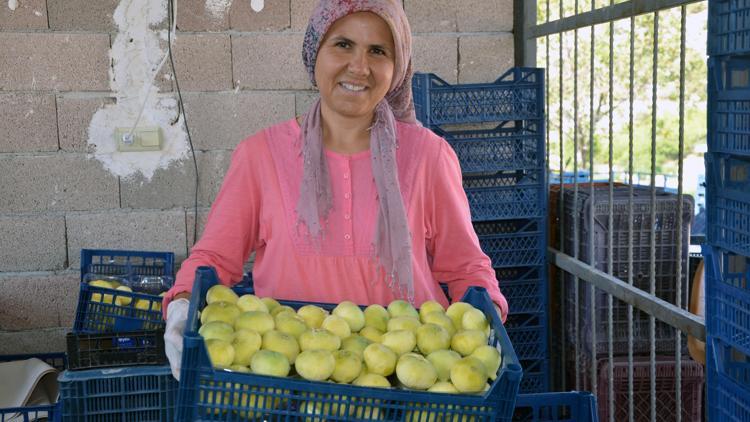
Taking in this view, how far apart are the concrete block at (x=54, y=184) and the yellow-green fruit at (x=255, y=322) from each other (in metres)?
2.67

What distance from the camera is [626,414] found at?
11.9 feet

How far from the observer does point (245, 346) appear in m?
1.52

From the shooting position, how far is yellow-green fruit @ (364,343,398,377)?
1553 mm

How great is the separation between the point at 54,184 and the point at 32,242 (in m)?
0.29

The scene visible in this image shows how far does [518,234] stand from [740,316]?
174 centimetres

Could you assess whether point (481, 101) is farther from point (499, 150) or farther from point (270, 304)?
point (270, 304)

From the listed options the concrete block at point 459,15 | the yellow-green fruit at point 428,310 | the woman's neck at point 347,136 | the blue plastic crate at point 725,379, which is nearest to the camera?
the yellow-green fruit at point 428,310

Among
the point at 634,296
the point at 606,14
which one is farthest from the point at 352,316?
the point at 606,14

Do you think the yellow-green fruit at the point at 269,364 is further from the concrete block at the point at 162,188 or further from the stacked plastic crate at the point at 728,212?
the concrete block at the point at 162,188

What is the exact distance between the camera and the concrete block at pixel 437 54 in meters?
4.22

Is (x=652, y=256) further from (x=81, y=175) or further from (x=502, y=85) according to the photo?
(x=81, y=175)

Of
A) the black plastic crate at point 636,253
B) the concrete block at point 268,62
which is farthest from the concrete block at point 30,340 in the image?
the black plastic crate at point 636,253

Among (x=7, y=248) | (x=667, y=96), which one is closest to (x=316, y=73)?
(x=7, y=248)

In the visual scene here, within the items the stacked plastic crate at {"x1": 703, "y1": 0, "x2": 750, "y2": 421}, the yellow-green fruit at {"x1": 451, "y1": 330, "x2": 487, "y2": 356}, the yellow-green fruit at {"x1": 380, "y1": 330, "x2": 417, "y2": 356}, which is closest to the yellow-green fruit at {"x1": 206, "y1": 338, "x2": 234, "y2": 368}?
the yellow-green fruit at {"x1": 380, "y1": 330, "x2": 417, "y2": 356}
